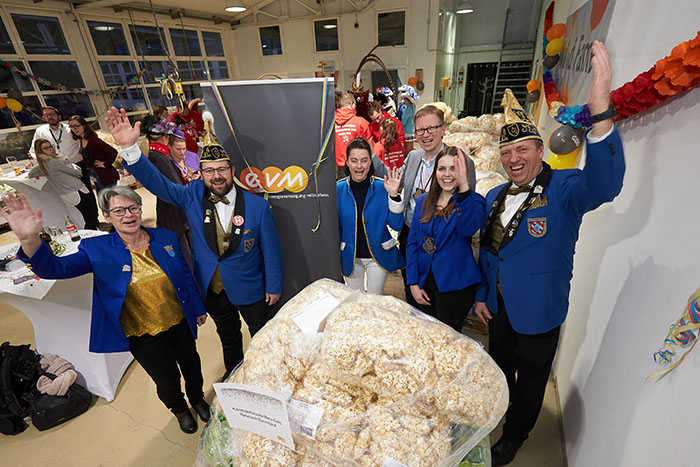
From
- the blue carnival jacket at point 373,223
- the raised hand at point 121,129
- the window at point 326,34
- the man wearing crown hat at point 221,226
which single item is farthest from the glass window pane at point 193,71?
the blue carnival jacket at point 373,223

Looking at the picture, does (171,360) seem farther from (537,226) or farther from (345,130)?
(345,130)

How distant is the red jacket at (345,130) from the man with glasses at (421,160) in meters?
1.32

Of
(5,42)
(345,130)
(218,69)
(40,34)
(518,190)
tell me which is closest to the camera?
(518,190)

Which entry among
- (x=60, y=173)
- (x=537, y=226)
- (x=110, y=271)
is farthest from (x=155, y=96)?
(x=537, y=226)

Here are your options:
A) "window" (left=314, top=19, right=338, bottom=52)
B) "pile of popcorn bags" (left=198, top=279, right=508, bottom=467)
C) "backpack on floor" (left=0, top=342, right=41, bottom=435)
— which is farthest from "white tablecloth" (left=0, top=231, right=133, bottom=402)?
"window" (left=314, top=19, right=338, bottom=52)

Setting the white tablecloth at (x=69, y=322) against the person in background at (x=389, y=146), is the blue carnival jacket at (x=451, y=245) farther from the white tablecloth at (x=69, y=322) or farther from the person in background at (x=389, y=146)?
the white tablecloth at (x=69, y=322)

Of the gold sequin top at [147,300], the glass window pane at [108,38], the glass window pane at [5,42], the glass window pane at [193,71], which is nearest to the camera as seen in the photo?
the gold sequin top at [147,300]

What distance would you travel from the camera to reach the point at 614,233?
5.26ft

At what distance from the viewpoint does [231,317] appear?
2.33 metres

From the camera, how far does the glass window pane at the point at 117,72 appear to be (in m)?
8.22

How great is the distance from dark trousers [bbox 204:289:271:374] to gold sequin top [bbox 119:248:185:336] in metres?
0.29

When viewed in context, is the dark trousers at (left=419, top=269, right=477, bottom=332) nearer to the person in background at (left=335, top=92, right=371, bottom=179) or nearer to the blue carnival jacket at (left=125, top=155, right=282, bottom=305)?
the blue carnival jacket at (left=125, top=155, right=282, bottom=305)

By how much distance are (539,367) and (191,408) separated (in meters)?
2.30

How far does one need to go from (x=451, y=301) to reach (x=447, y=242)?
1.36 feet
